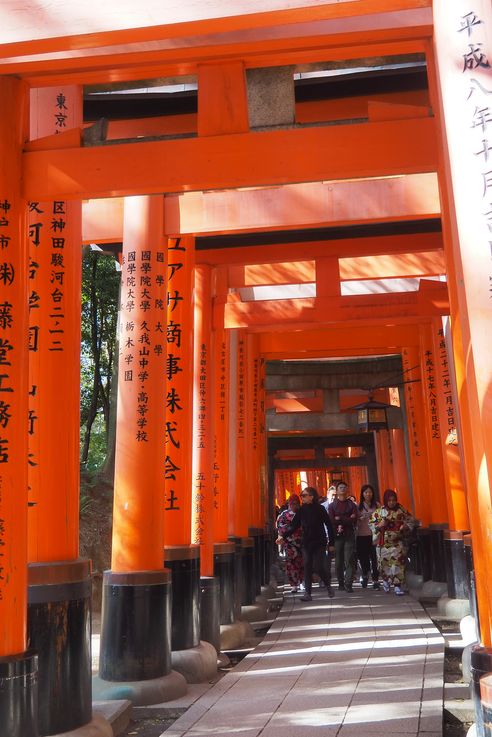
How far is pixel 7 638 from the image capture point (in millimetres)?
3809

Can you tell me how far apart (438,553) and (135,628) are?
23.4ft

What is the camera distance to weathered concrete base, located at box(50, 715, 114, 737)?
428 cm

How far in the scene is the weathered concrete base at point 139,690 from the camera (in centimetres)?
544

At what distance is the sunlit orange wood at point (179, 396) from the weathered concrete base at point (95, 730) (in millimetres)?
2181

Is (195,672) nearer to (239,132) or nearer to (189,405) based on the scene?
(189,405)

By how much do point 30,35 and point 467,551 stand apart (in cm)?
655

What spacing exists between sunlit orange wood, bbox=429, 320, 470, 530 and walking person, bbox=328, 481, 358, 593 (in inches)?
70.7

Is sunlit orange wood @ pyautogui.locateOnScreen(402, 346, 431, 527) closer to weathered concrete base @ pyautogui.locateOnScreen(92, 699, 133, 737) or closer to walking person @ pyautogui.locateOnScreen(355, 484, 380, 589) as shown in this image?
walking person @ pyautogui.locateOnScreen(355, 484, 380, 589)

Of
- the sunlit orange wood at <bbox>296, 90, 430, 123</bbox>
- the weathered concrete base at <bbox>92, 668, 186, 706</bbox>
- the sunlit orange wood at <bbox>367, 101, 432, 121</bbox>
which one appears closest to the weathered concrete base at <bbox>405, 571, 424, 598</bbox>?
the weathered concrete base at <bbox>92, 668, 186, 706</bbox>

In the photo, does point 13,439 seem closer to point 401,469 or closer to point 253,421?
point 253,421

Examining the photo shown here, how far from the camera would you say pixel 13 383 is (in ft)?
13.1

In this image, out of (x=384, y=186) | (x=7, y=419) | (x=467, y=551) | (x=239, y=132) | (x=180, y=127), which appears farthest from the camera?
(x=467, y=551)

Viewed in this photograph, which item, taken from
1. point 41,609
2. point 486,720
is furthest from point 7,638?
point 486,720

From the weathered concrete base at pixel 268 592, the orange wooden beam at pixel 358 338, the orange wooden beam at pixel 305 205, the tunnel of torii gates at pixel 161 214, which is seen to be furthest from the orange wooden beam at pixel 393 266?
the weathered concrete base at pixel 268 592
